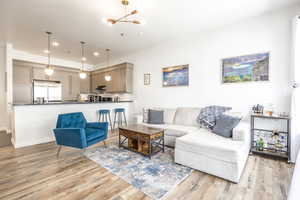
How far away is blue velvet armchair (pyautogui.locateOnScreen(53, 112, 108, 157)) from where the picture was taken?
2.66 meters

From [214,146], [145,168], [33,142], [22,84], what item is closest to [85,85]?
[22,84]

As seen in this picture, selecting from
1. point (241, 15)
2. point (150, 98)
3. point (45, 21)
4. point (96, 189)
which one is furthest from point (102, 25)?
point (96, 189)

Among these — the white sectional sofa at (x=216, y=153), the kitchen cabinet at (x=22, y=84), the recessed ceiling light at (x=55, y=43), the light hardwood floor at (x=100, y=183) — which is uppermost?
the recessed ceiling light at (x=55, y=43)

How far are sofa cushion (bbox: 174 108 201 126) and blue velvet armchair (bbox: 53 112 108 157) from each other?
6.23 feet

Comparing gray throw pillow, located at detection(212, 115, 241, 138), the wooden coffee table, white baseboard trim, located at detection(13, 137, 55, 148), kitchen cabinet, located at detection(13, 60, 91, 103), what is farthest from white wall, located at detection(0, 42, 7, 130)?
gray throw pillow, located at detection(212, 115, 241, 138)

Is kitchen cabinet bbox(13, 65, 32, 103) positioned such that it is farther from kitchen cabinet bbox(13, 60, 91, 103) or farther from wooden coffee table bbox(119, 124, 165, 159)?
wooden coffee table bbox(119, 124, 165, 159)

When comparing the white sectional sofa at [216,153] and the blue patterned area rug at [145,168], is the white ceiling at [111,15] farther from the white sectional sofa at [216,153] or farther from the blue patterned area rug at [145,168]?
the blue patterned area rug at [145,168]

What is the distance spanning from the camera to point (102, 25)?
3426 mm

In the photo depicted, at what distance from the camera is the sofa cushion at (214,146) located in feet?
6.62

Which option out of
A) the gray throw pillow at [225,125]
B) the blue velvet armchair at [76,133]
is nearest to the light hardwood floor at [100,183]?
the blue velvet armchair at [76,133]

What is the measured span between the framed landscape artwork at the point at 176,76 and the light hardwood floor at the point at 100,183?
2477mm

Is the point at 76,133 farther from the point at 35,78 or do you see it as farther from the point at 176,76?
the point at 35,78

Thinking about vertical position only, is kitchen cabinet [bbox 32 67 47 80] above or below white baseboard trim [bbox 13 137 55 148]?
above

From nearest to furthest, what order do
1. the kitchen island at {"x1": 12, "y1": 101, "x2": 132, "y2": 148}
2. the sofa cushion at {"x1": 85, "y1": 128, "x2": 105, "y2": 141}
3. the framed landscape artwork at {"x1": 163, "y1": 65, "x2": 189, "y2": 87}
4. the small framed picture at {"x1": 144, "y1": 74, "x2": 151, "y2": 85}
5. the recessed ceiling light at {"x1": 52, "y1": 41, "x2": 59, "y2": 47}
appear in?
the sofa cushion at {"x1": 85, "y1": 128, "x2": 105, "y2": 141} → the kitchen island at {"x1": 12, "y1": 101, "x2": 132, "y2": 148} → the framed landscape artwork at {"x1": 163, "y1": 65, "x2": 189, "y2": 87} → the recessed ceiling light at {"x1": 52, "y1": 41, "x2": 59, "y2": 47} → the small framed picture at {"x1": 144, "y1": 74, "x2": 151, "y2": 85}
